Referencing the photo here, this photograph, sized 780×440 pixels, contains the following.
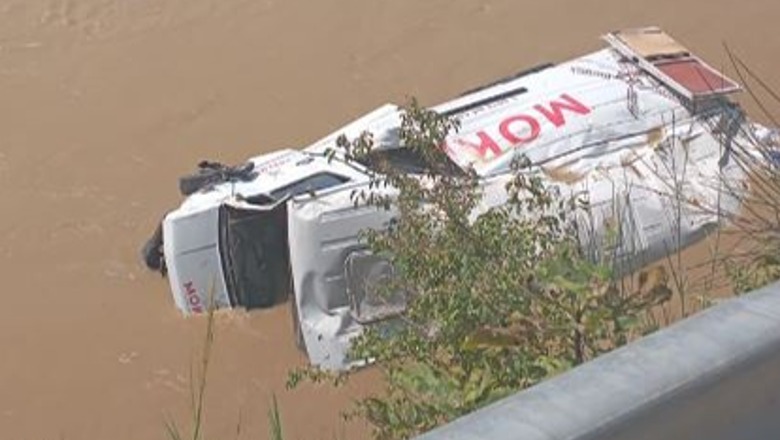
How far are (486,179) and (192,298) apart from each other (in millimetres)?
2240

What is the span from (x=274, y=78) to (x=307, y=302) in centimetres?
515

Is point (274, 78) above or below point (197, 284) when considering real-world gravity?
above

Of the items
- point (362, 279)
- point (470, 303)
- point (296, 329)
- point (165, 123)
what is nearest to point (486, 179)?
point (362, 279)

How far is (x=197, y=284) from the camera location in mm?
10789

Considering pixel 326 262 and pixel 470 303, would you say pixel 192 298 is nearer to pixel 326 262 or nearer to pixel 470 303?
pixel 326 262

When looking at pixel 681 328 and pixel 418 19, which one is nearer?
pixel 681 328

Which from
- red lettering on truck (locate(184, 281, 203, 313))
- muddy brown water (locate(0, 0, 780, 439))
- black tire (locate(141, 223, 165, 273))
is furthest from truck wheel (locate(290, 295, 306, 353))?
black tire (locate(141, 223, 165, 273))

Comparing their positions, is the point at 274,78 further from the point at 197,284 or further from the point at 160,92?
the point at 197,284

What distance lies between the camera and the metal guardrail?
3074mm

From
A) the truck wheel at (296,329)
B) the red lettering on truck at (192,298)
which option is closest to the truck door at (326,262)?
the truck wheel at (296,329)

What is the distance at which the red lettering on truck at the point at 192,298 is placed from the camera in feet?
35.4

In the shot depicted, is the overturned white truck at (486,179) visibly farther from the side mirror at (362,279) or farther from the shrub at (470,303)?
the shrub at (470,303)

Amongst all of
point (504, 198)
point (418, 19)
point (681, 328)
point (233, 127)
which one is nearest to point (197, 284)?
point (504, 198)

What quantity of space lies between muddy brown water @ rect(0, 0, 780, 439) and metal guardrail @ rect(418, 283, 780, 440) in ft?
18.3
